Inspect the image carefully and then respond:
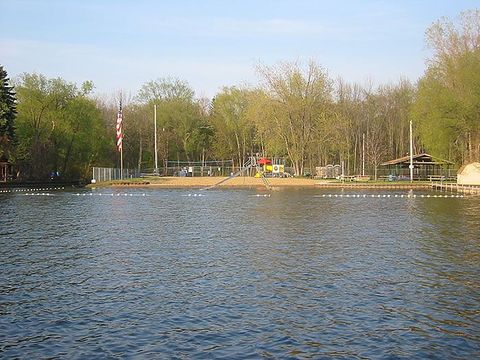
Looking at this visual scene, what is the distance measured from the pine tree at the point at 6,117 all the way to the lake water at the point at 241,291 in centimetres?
4028

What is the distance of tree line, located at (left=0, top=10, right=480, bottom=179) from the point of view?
203ft

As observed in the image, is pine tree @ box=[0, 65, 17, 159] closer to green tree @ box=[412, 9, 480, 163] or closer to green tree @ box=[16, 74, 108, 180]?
green tree @ box=[16, 74, 108, 180]

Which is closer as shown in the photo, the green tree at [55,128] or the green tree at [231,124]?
the green tree at [55,128]

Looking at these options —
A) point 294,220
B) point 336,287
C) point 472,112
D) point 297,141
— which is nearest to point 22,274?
point 336,287

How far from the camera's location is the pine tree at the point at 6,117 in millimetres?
60750

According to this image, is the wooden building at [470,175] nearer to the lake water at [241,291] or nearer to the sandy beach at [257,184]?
the sandy beach at [257,184]

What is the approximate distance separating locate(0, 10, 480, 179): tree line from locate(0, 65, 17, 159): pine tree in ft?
0.39

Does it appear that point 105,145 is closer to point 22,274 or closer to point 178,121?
point 178,121

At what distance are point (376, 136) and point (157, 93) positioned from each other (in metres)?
38.5

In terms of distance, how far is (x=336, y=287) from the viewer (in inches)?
504

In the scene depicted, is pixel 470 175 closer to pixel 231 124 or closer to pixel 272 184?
pixel 272 184

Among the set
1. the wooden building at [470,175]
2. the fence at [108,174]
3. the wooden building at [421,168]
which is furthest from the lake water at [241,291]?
the wooden building at [421,168]

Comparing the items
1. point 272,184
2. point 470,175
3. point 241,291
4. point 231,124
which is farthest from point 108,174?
point 241,291

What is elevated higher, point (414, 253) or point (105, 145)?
point (105, 145)
